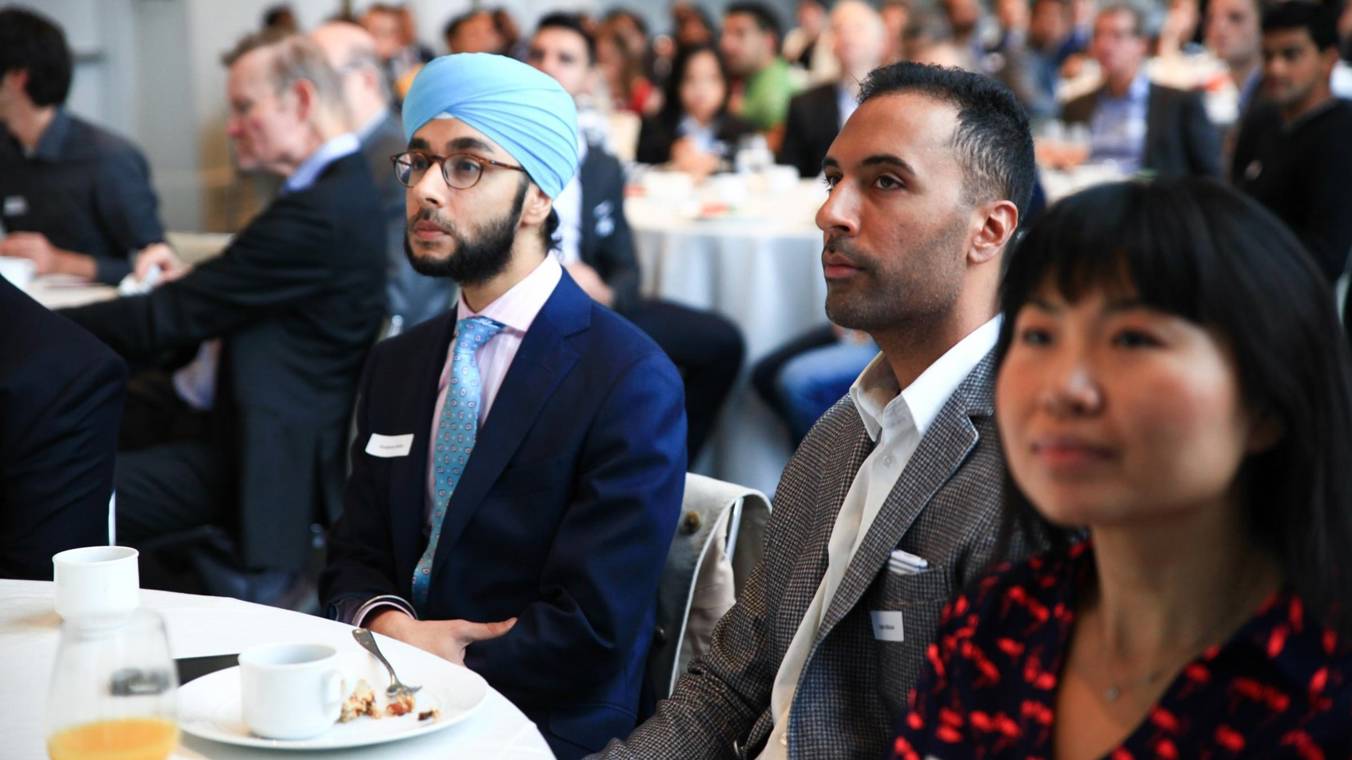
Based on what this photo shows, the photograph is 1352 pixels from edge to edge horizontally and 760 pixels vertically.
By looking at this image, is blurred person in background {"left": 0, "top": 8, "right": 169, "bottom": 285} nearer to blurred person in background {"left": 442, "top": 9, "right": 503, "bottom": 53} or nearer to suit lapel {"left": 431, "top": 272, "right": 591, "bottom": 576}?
suit lapel {"left": 431, "top": 272, "right": 591, "bottom": 576}

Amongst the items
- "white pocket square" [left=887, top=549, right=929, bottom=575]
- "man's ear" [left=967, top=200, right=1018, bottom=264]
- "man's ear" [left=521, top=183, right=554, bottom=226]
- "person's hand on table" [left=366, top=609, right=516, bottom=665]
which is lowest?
"person's hand on table" [left=366, top=609, right=516, bottom=665]

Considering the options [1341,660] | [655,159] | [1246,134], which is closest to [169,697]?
[1341,660]

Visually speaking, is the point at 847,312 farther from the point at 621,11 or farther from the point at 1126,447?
the point at 621,11

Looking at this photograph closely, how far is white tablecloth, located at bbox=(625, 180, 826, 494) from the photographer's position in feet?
15.5

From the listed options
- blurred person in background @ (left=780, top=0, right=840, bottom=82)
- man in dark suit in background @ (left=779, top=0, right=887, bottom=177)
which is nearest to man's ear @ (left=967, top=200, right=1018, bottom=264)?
man in dark suit in background @ (left=779, top=0, right=887, bottom=177)

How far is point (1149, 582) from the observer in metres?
1.16

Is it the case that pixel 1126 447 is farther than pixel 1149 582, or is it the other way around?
pixel 1149 582

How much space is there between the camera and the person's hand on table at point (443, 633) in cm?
202

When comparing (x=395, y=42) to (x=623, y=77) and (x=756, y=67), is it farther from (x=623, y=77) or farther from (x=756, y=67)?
(x=756, y=67)

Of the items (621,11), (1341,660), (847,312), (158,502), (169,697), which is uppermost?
(621,11)

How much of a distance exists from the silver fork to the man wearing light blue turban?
1.30ft

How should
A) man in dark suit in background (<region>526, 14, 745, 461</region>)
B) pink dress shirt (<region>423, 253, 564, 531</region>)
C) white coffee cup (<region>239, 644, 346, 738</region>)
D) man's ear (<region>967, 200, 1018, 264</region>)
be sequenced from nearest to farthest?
white coffee cup (<region>239, 644, 346, 738</region>)
man's ear (<region>967, 200, 1018, 264</region>)
pink dress shirt (<region>423, 253, 564, 531</region>)
man in dark suit in background (<region>526, 14, 745, 461</region>)

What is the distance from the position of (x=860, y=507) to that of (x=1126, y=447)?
666 millimetres

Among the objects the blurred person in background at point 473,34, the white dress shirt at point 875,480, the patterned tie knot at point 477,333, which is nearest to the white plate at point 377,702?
the white dress shirt at point 875,480
